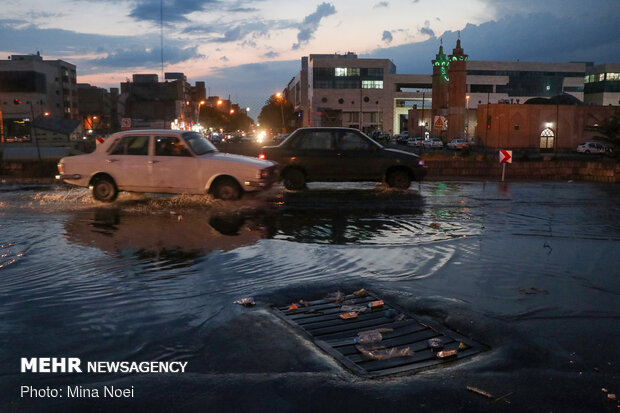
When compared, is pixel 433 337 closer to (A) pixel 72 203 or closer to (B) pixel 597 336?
(B) pixel 597 336

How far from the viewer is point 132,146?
13422 mm

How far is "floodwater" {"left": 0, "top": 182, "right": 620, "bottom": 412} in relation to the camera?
395 cm

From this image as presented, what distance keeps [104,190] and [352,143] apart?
22.8 ft

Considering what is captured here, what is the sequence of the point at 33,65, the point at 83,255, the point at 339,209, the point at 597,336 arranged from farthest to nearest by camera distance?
the point at 33,65, the point at 339,209, the point at 83,255, the point at 597,336

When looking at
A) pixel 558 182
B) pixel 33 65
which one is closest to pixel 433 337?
pixel 558 182

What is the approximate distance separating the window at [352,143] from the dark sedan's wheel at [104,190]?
639 cm

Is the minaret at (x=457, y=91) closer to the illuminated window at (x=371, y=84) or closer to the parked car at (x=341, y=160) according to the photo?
the illuminated window at (x=371, y=84)

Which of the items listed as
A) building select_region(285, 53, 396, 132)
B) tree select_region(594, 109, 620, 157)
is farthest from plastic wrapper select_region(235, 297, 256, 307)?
building select_region(285, 53, 396, 132)

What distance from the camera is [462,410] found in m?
3.68

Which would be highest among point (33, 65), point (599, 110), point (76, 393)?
point (33, 65)

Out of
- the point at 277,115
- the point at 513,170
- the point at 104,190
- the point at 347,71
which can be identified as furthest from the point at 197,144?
the point at 277,115

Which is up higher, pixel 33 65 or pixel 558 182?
pixel 33 65

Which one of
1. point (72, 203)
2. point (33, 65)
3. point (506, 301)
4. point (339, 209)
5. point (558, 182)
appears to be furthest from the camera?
point (33, 65)

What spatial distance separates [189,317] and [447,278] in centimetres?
322
